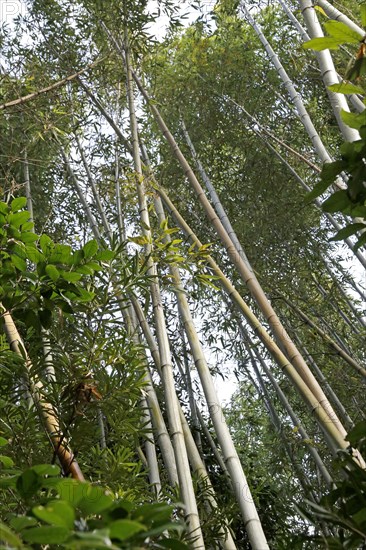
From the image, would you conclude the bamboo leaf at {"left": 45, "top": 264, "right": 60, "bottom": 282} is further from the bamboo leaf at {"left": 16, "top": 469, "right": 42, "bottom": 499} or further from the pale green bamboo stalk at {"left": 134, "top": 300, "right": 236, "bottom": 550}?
the pale green bamboo stalk at {"left": 134, "top": 300, "right": 236, "bottom": 550}

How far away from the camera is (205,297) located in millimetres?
5758

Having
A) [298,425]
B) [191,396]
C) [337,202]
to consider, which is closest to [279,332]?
[337,202]

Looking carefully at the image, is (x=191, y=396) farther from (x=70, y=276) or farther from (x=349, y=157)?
(x=349, y=157)

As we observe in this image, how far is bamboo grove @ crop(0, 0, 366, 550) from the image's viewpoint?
1435 mm

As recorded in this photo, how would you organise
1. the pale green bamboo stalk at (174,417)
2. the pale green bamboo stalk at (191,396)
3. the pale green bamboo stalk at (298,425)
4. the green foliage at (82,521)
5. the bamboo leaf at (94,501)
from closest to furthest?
the green foliage at (82,521), the bamboo leaf at (94,501), the pale green bamboo stalk at (174,417), the pale green bamboo stalk at (298,425), the pale green bamboo stalk at (191,396)

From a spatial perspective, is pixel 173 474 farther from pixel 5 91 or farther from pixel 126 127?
pixel 126 127

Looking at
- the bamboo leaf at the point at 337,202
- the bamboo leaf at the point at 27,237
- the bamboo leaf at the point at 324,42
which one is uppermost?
the bamboo leaf at the point at 27,237

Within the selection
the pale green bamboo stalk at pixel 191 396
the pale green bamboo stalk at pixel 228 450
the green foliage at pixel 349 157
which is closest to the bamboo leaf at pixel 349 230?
the green foliage at pixel 349 157

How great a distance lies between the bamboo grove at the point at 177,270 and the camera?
1435mm

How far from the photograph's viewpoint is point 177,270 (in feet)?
10.1

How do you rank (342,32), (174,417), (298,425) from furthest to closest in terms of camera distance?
(298,425)
(174,417)
(342,32)

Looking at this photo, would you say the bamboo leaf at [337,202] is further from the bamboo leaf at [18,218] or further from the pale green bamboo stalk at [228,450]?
the pale green bamboo stalk at [228,450]

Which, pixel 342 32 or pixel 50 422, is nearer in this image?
pixel 342 32

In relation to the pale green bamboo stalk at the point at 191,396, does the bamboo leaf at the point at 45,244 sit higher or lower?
lower
